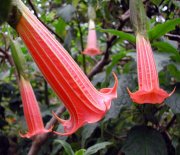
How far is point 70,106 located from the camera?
87cm

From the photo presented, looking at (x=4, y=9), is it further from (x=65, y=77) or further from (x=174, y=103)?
(x=174, y=103)

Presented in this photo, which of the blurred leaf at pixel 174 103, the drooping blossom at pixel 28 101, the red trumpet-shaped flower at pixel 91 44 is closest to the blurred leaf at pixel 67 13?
the red trumpet-shaped flower at pixel 91 44

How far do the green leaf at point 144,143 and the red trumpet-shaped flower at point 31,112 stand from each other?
0.33 metres

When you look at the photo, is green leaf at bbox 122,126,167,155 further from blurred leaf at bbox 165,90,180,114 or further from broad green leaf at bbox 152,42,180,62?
broad green leaf at bbox 152,42,180,62

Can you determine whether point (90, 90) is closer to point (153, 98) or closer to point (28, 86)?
point (153, 98)

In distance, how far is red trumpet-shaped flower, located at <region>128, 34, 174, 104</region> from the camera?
37.4 inches

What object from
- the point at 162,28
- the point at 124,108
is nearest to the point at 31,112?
the point at 124,108

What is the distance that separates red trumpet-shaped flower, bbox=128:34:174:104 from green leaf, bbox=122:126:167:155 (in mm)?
361

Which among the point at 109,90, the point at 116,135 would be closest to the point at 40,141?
the point at 116,135

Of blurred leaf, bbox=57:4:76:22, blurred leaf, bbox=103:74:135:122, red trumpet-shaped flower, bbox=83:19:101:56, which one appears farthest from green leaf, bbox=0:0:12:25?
red trumpet-shaped flower, bbox=83:19:101:56

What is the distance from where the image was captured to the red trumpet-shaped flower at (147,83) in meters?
0.95

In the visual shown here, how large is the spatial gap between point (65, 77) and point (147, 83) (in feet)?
0.77

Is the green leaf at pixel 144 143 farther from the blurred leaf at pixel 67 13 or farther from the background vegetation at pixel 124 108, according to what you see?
the blurred leaf at pixel 67 13

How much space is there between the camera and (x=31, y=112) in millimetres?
1157
